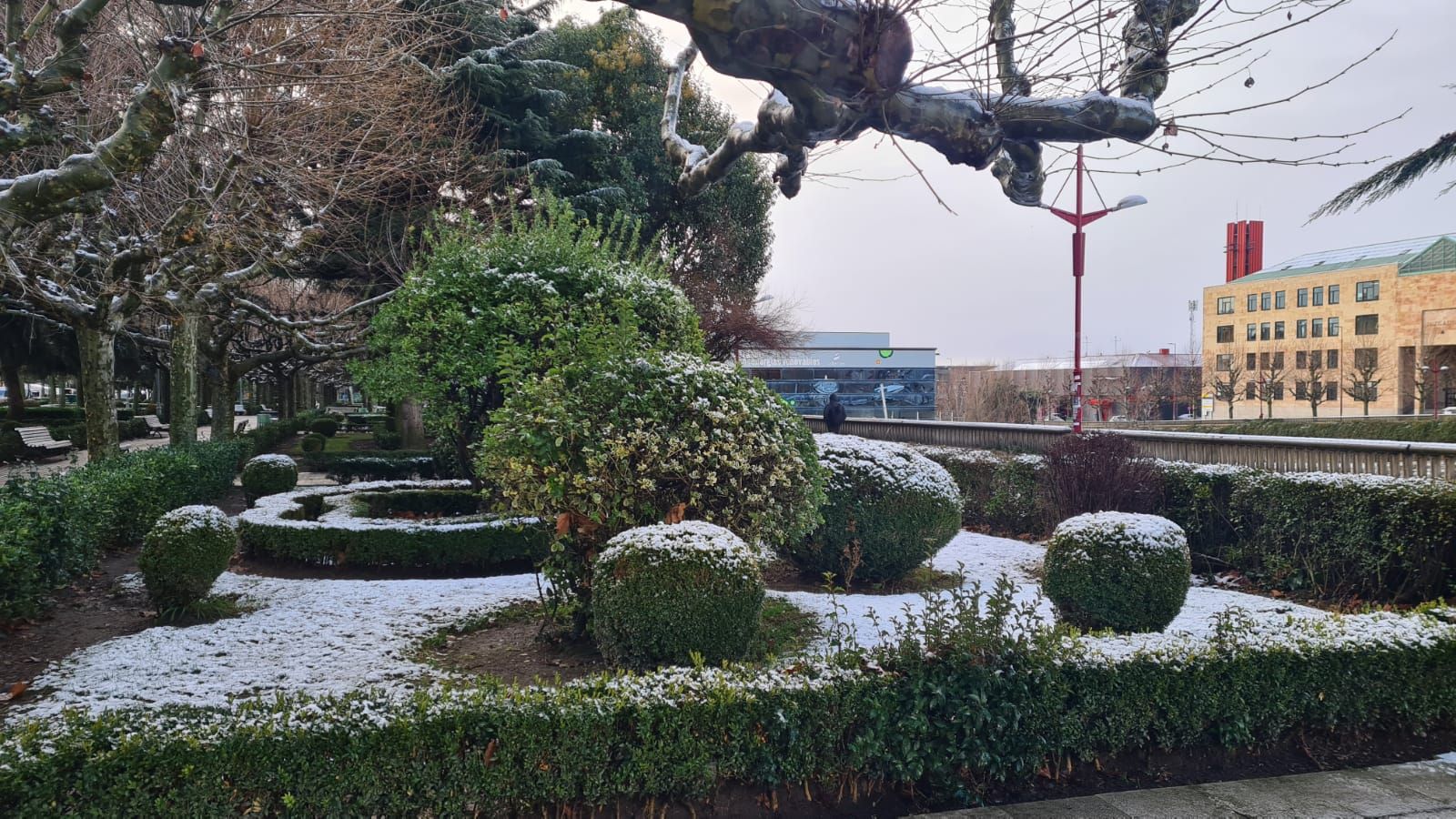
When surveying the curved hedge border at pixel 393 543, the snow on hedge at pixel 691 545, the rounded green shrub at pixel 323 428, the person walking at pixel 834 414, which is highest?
the person walking at pixel 834 414

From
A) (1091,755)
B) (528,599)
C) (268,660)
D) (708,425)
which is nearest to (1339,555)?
(1091,755)

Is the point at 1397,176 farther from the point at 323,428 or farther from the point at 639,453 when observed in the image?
the point at 323,428

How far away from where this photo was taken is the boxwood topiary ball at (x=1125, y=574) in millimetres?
6051

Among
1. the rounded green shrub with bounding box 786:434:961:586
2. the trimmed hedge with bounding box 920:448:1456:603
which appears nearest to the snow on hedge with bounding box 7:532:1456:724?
the rounded green shrub with bounding box 786:434:961:586

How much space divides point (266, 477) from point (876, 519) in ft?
36.2

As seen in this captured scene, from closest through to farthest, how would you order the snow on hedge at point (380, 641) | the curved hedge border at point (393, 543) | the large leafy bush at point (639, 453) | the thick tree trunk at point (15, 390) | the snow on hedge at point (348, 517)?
the snow on hedge at point (380, 641), the large leafy bush at point (639, 453), the curved hedge border at point (393, 543), the snow on hedge at point (348, 517), the thick tree trunk at point (15, 390)

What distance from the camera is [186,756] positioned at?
3.13 metres

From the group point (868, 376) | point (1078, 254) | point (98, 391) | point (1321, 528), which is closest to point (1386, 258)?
point (868, 376)

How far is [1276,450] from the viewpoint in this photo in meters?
10.4

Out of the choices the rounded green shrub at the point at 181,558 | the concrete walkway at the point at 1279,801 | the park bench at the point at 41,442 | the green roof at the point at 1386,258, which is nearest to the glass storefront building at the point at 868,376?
the green roof at the point at 1386,258

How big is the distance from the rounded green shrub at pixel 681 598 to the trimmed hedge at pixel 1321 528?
21.4ft

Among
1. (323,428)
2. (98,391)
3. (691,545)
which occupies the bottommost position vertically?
(323,428)

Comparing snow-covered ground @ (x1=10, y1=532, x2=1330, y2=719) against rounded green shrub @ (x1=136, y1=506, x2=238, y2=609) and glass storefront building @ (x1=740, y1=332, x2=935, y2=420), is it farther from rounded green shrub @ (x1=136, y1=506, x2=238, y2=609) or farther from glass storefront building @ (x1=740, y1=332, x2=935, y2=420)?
glass storefront building @ (x1=740, y1=332, x2=935, y2=420)

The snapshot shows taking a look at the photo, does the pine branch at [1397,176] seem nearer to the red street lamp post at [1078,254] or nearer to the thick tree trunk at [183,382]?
the red street lamp post at [1078,254]
